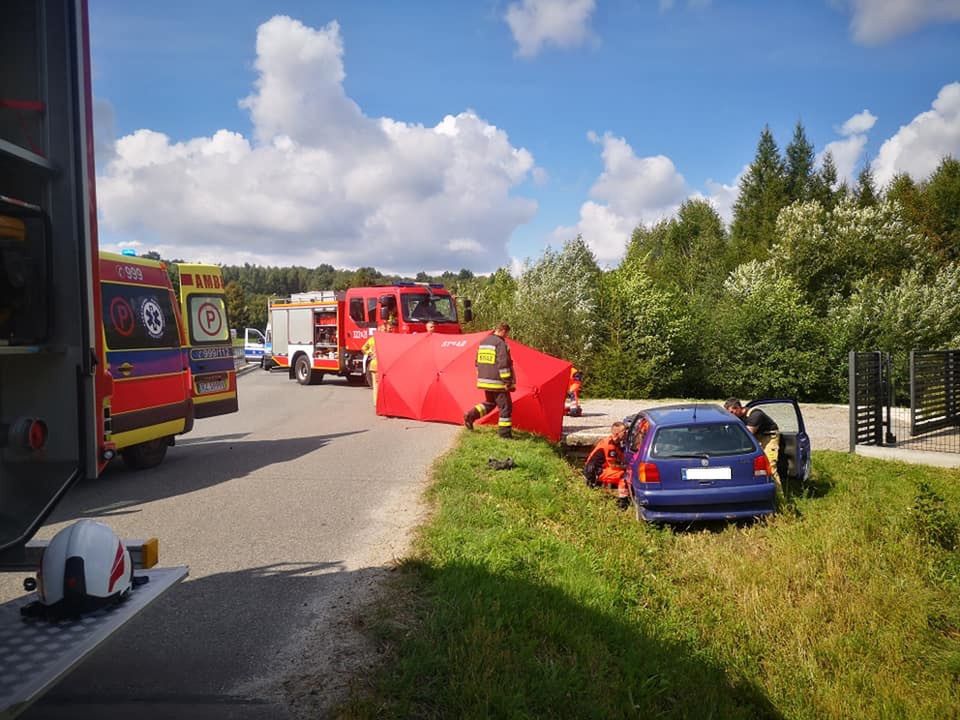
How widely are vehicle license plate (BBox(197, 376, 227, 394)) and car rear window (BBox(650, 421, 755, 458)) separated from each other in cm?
648

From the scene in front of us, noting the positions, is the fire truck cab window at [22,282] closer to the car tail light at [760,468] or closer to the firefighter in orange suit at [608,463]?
the car tail light at [760,468]

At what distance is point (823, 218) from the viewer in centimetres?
3709

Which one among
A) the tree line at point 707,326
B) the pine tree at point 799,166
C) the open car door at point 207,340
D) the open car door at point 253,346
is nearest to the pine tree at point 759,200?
the pine tree at point 799,166

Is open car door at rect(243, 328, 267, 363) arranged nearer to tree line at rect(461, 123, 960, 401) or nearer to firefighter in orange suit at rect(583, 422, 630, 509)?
tree line at rect(461, 123, 960, 401)

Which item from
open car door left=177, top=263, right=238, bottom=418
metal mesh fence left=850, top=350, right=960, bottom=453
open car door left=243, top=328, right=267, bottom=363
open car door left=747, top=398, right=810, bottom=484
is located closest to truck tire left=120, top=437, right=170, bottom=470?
open car door left=177, top=263, right=238, bottom=418

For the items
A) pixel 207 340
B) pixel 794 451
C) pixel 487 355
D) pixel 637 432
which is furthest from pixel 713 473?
pixel 207 340

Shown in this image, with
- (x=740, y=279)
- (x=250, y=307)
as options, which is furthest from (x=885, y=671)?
(x=250, y=307)

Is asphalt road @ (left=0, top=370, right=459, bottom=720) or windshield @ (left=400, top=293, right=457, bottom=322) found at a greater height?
windshield @ (left=400, top=293, right=457, bottom=322)

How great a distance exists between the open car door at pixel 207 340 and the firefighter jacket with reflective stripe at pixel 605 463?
571 cm

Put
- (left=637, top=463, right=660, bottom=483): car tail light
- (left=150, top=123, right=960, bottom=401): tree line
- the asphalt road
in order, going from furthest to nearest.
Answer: (left=150, top=123, right=960, bottom=401): tree line, (left=637, top=463, right=660, bottom=483): car tail light, the asphalt road

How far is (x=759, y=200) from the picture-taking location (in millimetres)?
59094

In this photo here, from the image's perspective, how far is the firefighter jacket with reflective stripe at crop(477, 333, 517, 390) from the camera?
12.2 metres

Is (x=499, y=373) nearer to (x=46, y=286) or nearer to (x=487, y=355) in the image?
(x=487, y=355)

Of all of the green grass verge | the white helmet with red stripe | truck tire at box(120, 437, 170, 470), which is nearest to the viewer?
the white helmet with red stripe
